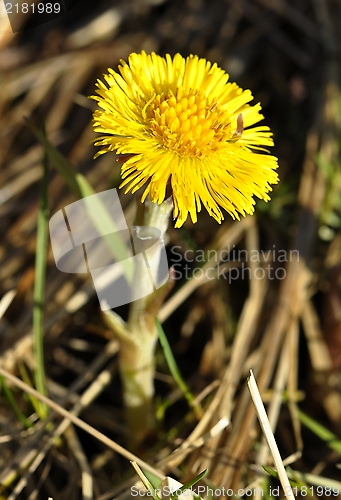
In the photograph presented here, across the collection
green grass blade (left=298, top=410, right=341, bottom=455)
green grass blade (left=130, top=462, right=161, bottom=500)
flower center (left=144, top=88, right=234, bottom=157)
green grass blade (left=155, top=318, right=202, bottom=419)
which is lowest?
green grass blade (left=298, top=410, right=341, bottom=455)

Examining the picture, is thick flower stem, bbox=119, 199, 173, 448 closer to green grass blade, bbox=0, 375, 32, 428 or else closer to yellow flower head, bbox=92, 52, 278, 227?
yellow flower head, bbox=92, 52, 278, 227

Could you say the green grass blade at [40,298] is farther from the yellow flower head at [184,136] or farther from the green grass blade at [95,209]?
the yellow flower head at [184,136]

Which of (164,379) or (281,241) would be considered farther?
(281,241)

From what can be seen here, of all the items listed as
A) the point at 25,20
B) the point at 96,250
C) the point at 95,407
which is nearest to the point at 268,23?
the point at 25,20

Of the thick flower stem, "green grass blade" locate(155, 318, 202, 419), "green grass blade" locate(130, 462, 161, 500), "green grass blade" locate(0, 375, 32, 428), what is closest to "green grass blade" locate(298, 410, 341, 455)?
"green grass blade" locate(155, 318, 202, 419)

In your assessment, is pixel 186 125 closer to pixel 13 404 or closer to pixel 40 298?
pixel 40 298

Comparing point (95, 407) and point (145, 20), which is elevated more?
point (145, 20)

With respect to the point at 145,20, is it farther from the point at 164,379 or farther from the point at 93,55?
the point at 164,379
